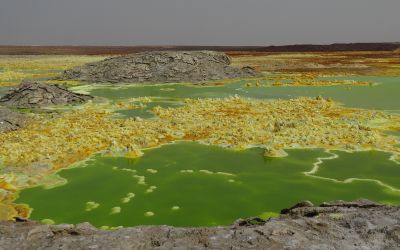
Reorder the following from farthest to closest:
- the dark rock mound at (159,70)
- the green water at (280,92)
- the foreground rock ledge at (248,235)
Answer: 1. the dark rock mound at (159,70)
2. the green water at (280,92)
3. the foreground rock ledge at (248,235)

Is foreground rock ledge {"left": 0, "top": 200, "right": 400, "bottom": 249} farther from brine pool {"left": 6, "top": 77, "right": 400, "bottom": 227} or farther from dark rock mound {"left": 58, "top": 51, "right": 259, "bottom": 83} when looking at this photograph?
dark rock mound {"left": 58, "top": 51, "right": 259, "bottom": 83}

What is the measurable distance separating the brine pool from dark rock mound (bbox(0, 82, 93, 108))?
14.1m

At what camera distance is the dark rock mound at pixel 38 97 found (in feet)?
89.0

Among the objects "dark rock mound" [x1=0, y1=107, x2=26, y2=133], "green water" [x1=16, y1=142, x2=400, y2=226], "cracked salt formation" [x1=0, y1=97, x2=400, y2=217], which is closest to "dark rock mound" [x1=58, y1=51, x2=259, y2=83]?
"cracked salt formation" [x1=0, y1=97, x2=400, y2=217]

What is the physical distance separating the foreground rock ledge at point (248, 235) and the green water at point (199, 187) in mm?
3004

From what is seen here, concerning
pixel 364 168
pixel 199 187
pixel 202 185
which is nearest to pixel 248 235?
pixel 199 187

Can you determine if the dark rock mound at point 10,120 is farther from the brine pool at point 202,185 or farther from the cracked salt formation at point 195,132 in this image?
the brine pool at point 202,185

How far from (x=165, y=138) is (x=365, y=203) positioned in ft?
36.0

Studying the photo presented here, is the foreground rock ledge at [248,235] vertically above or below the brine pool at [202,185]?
above

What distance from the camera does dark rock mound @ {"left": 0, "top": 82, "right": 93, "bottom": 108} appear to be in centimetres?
2712

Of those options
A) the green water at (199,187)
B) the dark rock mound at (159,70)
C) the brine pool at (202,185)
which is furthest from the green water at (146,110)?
the dark rock mound at (159,70)

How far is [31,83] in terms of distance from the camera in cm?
2919

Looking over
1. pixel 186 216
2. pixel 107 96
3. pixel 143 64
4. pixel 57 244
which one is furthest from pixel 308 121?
pixel 143 64

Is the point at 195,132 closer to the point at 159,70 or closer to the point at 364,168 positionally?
the point at 364,168
